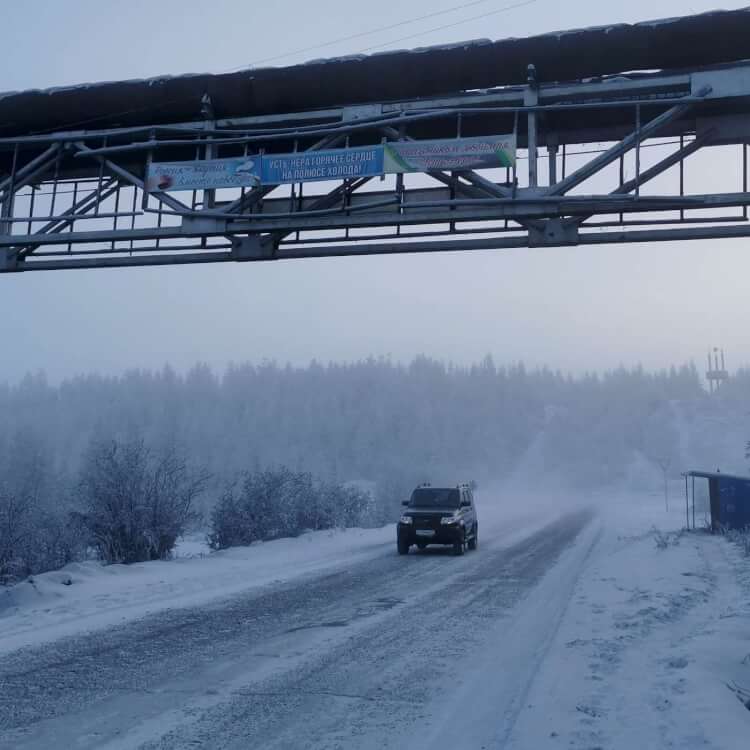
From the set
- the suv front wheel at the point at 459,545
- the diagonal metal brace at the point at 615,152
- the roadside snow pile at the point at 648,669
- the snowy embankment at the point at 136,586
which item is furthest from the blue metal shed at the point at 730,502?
the diagonal metal brace at the point at 615,152

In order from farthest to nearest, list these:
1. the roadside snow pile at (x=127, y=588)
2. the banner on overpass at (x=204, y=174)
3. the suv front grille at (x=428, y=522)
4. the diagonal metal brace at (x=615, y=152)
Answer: the suv front grille at (x=428, y=522), the roadside snow pile at (x=127, y=588), the banner on overpass at (x=204, y=174), the diagonal metal brace at (x=615, y=152)

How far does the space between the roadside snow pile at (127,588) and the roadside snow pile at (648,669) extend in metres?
5.98

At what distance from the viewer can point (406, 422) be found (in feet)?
452

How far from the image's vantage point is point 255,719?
6297 millimetres

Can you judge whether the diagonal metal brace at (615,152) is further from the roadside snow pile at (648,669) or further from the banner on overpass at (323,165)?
the roadside snow pile at (648,669)

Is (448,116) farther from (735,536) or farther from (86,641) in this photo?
(735,536)

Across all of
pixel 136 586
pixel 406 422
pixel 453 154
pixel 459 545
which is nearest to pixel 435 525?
pixel 459 545

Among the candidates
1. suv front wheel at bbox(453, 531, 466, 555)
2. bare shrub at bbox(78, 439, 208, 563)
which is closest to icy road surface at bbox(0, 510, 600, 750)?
suv front wheel at bbox(453, 531, 466, 555)

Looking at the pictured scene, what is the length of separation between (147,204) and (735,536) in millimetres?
18927

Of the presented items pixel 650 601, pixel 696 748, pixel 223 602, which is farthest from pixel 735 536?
pixel 696 748

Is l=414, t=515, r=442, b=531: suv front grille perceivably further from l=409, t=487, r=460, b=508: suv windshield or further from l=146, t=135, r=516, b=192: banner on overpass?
l=146, t=135, r=516, b=192: banner on overpass

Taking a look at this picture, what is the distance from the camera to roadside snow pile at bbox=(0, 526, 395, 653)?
10.4 meters

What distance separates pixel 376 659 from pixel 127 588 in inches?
265

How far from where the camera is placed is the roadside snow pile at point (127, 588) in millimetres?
10398
